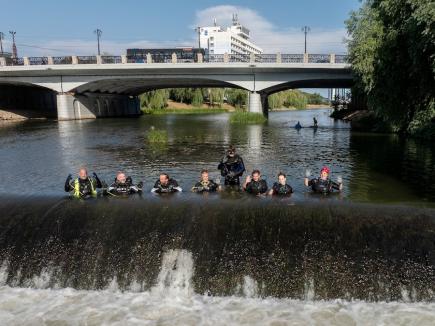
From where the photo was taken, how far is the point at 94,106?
69.9m

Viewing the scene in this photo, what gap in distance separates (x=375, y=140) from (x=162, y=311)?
1090 inches

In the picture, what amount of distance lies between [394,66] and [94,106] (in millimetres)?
53972

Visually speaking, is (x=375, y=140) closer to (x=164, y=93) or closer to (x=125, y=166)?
(x=125, y=166)

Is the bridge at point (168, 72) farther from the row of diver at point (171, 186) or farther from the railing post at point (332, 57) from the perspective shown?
the row of diver at point (171, 186)

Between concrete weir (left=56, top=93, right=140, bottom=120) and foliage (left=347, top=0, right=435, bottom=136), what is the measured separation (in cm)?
4426

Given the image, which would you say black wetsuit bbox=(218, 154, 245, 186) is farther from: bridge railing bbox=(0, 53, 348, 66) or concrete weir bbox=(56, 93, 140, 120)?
concrete weir bbox=(56, 93, 140, 120)

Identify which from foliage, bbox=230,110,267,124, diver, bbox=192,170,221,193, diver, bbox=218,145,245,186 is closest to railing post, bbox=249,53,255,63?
foliage, bbox=230,110,267,124

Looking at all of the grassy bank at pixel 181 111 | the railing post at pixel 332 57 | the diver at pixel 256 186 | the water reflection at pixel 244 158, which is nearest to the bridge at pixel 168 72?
the railing post at pixel 332 57

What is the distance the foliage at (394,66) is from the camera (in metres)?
24.6

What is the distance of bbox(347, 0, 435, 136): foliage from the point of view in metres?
24.6

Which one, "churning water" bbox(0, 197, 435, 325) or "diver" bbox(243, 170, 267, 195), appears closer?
"churning water" bbox(0, 197, 435, 325)

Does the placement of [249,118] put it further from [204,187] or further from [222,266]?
[222,266]

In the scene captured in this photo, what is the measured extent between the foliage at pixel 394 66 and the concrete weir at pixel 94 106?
44260 millimetres

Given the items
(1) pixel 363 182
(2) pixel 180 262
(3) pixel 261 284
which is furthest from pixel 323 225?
(1) pixel 363 182
